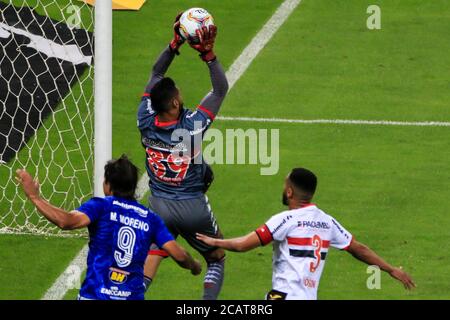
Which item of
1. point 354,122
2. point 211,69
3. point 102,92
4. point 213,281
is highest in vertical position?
point 211,69

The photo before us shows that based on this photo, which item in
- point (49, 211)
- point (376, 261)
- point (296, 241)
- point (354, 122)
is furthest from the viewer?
A: point (354, 122)

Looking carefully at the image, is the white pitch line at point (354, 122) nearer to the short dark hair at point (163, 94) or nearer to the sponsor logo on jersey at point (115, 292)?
the short dark hair at point (163, 94)

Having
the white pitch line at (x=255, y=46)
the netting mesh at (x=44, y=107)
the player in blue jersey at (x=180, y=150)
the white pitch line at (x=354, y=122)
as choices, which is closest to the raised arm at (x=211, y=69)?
the player in blue jersey at (x=180, y=150)

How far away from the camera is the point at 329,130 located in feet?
51.4

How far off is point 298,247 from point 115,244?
1268mm

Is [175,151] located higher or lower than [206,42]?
lower

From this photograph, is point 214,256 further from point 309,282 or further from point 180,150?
point 309,282

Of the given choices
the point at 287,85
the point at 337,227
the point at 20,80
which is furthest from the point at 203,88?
the point at 337,227

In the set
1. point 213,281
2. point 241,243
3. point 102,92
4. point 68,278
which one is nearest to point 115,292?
point 241,243

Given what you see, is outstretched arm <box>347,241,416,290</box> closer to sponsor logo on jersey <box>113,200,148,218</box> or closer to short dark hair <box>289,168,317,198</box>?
short dark hair <box>289,168,317,198</box>

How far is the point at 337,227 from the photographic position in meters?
9.88

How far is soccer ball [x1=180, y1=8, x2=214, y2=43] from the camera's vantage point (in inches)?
438

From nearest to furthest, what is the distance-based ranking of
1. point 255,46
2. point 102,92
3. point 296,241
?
point 296,241 → point 102,92 → point 255,46

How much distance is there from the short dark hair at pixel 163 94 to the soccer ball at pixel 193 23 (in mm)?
451
